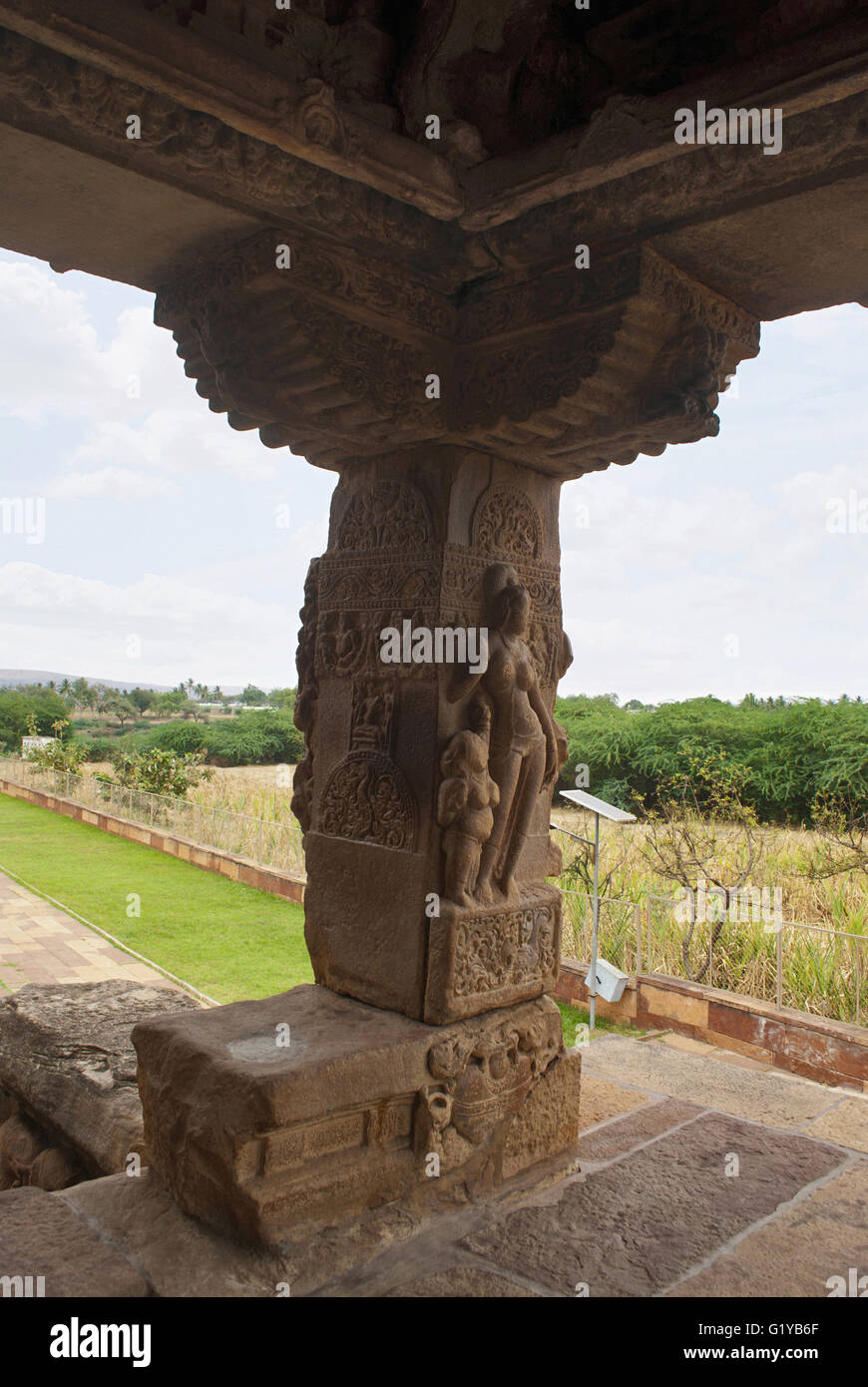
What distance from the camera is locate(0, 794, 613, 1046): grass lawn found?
6.59m

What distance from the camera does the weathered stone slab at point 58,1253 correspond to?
198cm

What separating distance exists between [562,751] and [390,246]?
1.50 meters

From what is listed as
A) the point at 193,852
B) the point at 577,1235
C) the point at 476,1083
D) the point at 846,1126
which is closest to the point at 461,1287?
the point at 577,1235

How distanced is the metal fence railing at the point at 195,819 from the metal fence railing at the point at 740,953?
3476 millimetres

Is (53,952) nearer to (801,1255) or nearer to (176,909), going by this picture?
(176,909)

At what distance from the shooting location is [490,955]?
262 centimetres

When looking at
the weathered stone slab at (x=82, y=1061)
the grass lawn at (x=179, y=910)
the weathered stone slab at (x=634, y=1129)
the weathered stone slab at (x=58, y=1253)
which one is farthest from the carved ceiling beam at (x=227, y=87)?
the grass lawn at (x=179, y=910)

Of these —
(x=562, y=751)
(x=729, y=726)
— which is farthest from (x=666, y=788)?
(x=562, y=751)

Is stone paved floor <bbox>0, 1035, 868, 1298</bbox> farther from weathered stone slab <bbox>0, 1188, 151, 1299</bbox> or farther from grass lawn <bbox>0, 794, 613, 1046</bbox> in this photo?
grass lawn <bbox>0, 794, 613, 1046</bbox>

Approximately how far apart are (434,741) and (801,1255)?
5.23 feet

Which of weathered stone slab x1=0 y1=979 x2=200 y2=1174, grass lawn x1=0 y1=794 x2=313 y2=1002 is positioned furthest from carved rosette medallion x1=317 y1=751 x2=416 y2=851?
grass lawn x1=0 y1=794 x2=313 y2=1002

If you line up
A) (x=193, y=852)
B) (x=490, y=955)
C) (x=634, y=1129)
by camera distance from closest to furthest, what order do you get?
(x=490, y=955)
(x=634, y=1129)
(x=193, y=852)

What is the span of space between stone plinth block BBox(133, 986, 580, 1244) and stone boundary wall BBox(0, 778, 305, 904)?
416 cm

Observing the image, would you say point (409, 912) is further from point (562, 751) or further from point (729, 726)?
point (729, 726)
